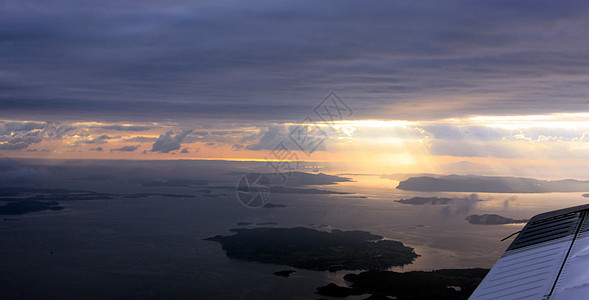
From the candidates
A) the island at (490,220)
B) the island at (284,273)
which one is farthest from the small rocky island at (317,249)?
the island at (490,220)

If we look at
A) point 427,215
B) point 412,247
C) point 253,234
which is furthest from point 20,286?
point 427,215

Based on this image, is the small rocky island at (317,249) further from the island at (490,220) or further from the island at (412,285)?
the island at (490,220)

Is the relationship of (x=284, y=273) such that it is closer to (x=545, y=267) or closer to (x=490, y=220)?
(x=545, y=267)

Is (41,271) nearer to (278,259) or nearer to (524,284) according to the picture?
(278,259)

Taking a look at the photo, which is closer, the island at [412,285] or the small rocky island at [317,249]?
the island at [412,285]

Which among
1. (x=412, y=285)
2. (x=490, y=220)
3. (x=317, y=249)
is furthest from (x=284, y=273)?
(x=490, y=220)

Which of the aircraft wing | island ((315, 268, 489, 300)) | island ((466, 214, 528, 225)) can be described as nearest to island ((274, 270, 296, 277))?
island ((315, 268, 489, 300))
